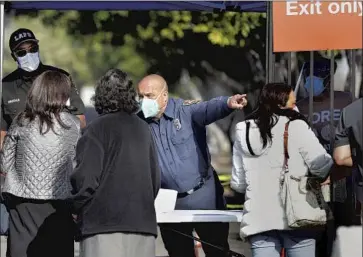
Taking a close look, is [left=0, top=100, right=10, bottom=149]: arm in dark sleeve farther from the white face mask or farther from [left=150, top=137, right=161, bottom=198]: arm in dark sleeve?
[left=150, top=137, right=161, bottom=198]: arm in dark sleeve

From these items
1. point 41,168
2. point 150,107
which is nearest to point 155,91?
point 150,107

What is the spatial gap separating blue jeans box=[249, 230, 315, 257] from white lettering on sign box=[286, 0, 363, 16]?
1570 mm

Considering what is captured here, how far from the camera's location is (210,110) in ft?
21.3

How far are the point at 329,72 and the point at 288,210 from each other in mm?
1626

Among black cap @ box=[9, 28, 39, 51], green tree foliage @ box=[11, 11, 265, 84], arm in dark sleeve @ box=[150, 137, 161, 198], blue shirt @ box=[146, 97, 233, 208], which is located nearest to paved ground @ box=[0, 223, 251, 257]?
green tree foliage @ box=[11, 11, 265, 84]

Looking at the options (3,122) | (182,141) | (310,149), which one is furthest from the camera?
(3,122)

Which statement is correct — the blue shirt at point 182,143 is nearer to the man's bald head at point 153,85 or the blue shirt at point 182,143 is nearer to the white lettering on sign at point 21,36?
the man's bald head at point 153,85

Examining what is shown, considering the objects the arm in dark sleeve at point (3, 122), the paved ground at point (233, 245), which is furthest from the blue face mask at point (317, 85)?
the paved ground at point (233, 245)

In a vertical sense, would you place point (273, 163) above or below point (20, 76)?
below

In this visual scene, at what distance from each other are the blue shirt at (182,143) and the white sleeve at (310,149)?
35.4 inches

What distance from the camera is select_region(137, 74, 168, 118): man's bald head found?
256 inches

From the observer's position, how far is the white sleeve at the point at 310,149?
5.66 metres

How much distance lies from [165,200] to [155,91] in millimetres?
822

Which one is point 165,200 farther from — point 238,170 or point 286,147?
Answer: point 286,147
